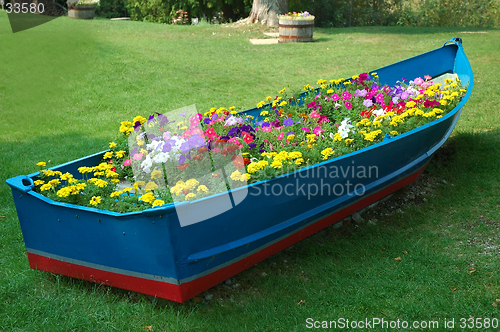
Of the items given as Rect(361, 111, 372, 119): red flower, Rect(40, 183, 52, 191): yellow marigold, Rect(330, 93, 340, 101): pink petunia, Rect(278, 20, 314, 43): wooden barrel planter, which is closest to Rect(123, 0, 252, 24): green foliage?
Rect(278, 20, 314, 43): wooden barrel planter

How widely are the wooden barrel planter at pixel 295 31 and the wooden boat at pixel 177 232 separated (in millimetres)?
8796

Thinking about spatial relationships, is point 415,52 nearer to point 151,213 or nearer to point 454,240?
point 454,240

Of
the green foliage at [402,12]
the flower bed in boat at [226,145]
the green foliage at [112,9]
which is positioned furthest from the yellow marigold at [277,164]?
the green foliage at [112,9]

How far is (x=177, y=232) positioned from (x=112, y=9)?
1850 centimetres

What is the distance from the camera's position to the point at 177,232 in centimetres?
265

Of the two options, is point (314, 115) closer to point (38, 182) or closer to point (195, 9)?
point (38, 182)

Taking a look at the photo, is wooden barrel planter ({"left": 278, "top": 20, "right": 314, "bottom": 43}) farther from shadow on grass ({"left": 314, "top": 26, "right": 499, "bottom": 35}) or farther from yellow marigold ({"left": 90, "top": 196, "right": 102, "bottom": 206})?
yellow marigold ({"left": 90, "top": 196, "right": 102, "bottom": 206})

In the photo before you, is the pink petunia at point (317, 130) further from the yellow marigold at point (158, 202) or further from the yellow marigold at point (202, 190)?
the yellow marigold at point (158, 202)

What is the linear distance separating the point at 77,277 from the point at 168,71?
7.40m

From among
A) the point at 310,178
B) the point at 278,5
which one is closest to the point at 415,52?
the point at 278,5

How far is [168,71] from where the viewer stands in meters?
9.95

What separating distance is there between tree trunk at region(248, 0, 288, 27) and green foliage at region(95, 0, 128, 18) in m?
7.34

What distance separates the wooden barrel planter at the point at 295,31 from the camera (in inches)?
469

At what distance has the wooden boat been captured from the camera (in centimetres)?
271
